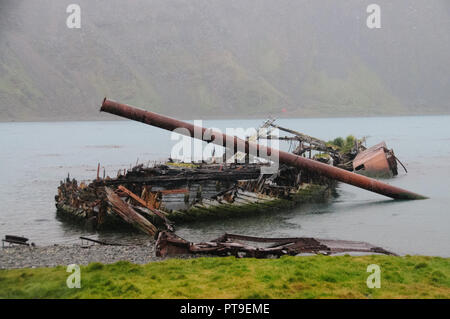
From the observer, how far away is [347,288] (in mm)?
13867

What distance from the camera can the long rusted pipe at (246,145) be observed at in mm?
25438

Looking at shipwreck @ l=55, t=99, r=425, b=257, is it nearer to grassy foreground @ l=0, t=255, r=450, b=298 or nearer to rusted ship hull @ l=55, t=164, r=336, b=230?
rusted ship hull @ l=55, t=164, r=336, b=230

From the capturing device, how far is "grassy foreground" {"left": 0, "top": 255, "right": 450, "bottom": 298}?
13.4m

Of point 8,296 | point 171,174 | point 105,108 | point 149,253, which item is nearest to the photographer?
point 8,296

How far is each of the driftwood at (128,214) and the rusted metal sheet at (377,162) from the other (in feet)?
99.2

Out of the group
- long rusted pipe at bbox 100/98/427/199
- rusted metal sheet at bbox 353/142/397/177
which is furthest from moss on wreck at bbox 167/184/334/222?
rusted metal sheet at bbox 353/142/397/177

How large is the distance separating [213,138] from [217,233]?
5.69m

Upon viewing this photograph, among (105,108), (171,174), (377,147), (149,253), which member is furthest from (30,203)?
(377,147)

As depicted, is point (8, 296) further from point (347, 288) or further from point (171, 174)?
point (171, 174)

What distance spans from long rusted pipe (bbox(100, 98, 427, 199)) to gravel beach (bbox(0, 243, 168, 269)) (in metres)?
7.54

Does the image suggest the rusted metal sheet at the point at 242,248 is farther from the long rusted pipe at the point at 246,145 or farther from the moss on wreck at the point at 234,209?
the moss on wreck at the point at 234,209

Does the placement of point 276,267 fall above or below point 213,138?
below

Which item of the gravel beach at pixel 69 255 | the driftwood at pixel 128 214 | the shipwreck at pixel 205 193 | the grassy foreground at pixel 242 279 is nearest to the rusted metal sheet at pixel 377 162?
the shipwreck at pixel 205 193
